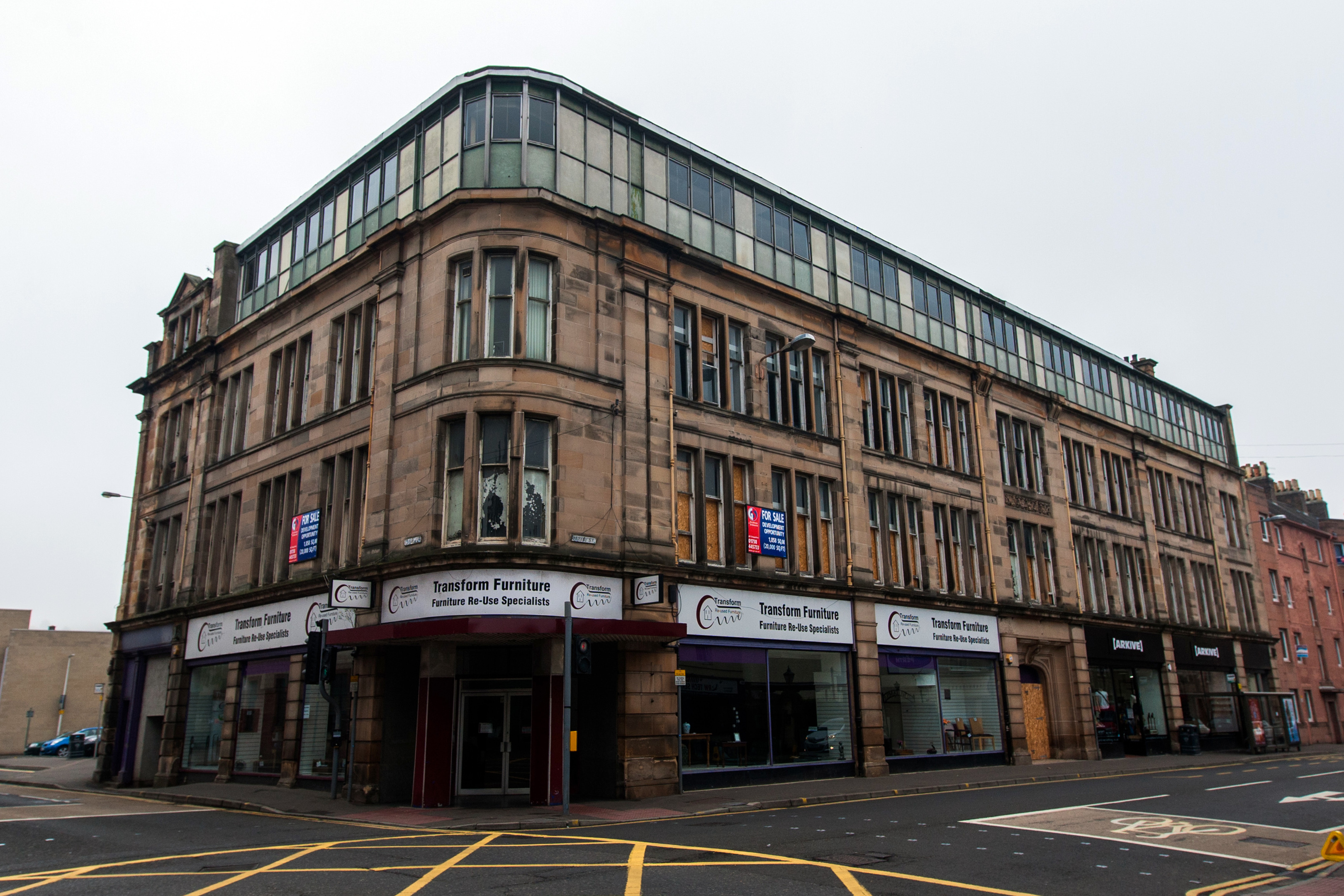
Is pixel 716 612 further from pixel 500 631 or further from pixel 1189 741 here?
pixel 1189 741

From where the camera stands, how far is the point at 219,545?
29.0 m

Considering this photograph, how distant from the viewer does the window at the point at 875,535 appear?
2731cm

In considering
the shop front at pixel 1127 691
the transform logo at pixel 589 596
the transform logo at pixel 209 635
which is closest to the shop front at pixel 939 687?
the shop front at pixel 1127 691

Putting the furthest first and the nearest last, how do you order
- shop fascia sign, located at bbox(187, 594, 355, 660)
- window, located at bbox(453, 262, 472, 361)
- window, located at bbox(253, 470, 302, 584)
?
window, located at bbox(253, 470, 302, 584) → shop fascia sign, located at bbox(187, 594, 355, 660) → window, located at bbox(453, 262, 472, 361)

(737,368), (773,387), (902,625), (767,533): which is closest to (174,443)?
(737,368)

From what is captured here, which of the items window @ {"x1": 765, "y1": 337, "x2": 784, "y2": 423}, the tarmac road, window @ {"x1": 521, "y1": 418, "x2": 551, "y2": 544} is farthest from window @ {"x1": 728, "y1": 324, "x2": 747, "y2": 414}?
the tarmac road

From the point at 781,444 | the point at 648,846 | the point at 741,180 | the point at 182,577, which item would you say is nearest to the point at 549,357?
the point at 781,444

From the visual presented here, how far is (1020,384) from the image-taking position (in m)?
34.9

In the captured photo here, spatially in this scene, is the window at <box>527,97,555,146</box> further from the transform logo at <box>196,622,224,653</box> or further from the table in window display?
the transform logo at <box>196,622,224,653</box>

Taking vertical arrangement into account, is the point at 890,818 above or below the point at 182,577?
below

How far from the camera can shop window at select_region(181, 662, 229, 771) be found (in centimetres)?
2712

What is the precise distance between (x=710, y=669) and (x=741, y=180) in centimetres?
1408

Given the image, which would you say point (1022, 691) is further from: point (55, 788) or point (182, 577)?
point (55, 788)

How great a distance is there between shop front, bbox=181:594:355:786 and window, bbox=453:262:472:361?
6.88m
